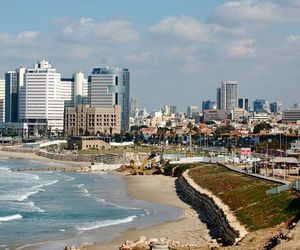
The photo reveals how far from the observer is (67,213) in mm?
45594

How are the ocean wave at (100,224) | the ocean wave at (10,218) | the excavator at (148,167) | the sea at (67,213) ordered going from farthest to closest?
the excavator at (148,167), the ocean wave at (10,218), the ocean wave at (100,224), the sea at (67,213)

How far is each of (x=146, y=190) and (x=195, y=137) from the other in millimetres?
106726

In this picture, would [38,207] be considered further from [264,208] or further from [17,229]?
[264,208]

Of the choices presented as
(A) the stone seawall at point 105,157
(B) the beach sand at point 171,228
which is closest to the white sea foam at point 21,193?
(B) the beach sand at point 171,228

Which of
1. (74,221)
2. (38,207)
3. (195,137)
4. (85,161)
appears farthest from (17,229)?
(195,137)

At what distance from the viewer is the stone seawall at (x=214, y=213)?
101 ft

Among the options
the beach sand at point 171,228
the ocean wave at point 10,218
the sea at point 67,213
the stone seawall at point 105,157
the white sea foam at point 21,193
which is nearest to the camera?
the beach sand at point 171,228

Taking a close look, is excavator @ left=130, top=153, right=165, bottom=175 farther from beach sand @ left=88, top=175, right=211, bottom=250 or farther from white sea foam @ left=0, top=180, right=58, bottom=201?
beach sand @ left=88, top=175, right=211, bottom=250

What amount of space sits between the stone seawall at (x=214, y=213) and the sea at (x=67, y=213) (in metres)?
1.96

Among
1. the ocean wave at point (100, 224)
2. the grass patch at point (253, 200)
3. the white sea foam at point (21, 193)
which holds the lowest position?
the white sea foam at point (21, 193)

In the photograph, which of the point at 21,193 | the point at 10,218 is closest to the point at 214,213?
the point at 10,218

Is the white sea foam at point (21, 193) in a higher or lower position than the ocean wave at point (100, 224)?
lower

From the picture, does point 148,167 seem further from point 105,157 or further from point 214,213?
point 214,213

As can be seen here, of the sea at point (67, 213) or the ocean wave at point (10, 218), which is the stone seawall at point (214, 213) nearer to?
the sea at point (67, 213)
